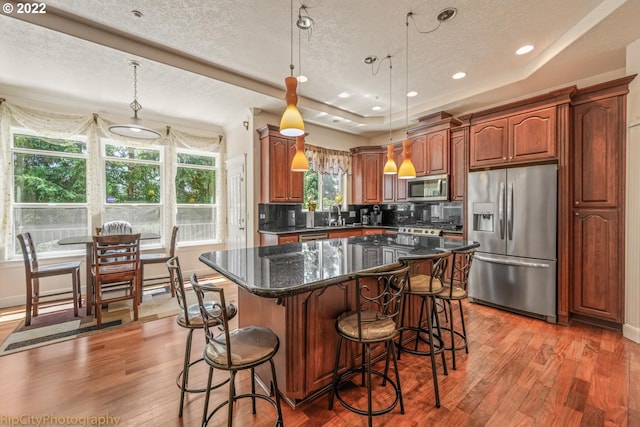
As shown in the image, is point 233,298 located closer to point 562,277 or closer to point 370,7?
point 370,7

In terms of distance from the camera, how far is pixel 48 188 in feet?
13.3

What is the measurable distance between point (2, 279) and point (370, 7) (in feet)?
18.3

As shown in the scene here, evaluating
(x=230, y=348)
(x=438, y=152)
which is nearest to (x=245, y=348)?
(x=230, y=348)

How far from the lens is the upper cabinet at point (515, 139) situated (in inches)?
126

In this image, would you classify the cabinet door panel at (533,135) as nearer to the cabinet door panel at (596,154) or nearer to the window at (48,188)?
the cabinet door panel at (596,154)

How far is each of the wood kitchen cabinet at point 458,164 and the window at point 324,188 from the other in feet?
7.25

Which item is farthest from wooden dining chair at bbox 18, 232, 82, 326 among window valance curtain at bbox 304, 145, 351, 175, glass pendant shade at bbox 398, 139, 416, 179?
glass pendant shade at bbox 398, 139, 416, 179

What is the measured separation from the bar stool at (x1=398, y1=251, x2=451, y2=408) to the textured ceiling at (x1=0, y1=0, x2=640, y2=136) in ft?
7.11

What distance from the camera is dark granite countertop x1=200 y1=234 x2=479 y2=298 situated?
1413mm

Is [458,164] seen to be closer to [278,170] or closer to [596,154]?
[596,154]

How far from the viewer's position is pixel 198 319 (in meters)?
1.80

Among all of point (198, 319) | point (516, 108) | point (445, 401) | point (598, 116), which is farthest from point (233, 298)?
point (598, 116)

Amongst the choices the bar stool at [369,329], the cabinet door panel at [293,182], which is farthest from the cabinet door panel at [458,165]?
the bar stool at [369,329]

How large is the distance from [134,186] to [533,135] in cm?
602
